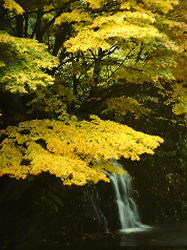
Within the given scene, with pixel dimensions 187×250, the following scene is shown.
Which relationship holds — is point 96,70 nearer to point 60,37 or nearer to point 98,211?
point 60,37

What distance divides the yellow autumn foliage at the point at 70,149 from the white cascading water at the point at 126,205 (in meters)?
7.74

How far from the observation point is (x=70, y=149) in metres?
6.32

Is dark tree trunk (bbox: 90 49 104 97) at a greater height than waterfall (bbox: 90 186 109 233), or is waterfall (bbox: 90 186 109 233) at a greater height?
dark tree trunk (bbox: 90 49 104 97)

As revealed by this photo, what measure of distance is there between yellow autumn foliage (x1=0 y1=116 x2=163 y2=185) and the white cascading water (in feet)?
25.4

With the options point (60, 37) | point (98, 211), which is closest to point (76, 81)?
point (60, 37)

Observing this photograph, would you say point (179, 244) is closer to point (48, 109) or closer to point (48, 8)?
point (48, 109)

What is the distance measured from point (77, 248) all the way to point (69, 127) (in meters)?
5.45

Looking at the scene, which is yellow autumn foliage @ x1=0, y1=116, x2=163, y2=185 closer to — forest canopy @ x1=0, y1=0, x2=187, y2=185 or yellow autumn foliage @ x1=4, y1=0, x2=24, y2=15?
forest canopy @ x1=0, y1=0, x2=187, y2=185

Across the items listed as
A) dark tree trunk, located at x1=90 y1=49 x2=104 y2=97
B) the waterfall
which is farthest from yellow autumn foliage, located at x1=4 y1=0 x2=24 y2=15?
the waterfall

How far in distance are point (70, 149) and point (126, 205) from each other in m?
9.76

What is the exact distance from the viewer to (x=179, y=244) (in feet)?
37.9

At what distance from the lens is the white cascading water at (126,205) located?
14.5 meters

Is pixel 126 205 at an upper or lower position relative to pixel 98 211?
upper

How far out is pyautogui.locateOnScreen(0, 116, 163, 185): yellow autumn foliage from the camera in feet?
19.4
